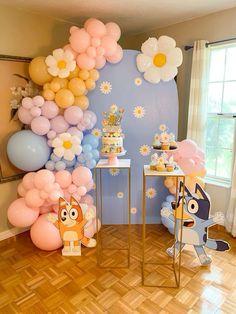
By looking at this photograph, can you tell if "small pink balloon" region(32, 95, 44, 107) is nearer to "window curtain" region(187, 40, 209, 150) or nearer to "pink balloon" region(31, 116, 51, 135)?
"pink balloon" region(31, 116, 51, 135)

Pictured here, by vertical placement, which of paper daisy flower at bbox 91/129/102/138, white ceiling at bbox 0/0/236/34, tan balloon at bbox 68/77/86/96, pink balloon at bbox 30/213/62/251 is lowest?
pink balloon at bbox 30/213/62/251

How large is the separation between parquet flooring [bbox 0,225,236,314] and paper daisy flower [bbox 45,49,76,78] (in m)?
1.72

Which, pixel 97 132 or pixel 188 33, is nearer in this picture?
pixel 97 132

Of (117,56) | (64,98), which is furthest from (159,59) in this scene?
(64,98)

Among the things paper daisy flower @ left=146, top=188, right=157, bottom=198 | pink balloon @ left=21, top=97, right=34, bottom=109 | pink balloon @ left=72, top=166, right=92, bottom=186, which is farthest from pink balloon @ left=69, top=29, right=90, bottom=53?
paper daisy flower @ left=146, top=188, right=157, bottom=198

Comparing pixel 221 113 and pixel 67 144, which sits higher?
pixel 221 113

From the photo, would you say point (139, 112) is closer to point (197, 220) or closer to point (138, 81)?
point (138, 81)

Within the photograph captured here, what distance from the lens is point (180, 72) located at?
306cm

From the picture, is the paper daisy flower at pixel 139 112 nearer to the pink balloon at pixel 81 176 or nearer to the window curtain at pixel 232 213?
the pink balloon at pixel 81 176

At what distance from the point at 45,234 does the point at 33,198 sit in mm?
375

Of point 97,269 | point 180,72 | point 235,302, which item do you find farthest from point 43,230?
point 180,72

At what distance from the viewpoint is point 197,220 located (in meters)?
2.14

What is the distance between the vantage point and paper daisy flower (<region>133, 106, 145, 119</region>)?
2672 millimetres

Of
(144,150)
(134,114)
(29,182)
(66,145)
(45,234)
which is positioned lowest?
(45,234)
